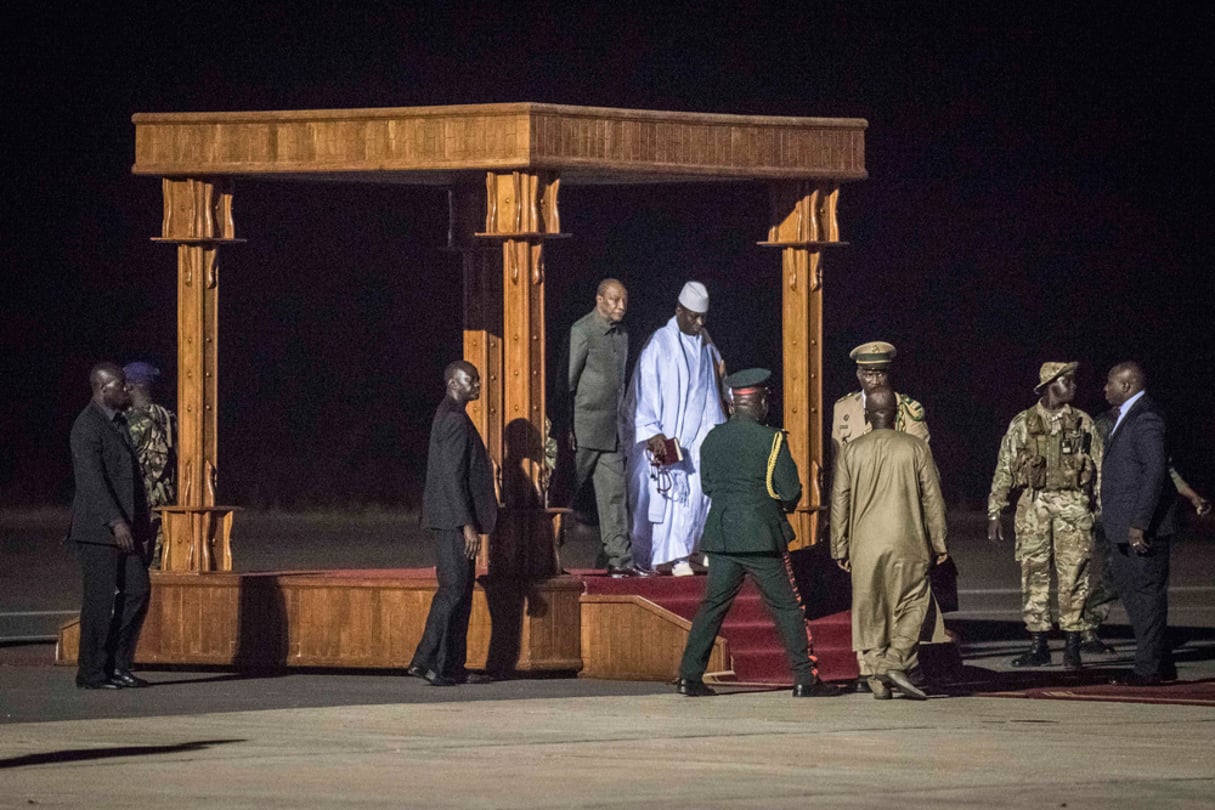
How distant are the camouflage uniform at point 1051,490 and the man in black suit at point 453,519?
11.8 ft

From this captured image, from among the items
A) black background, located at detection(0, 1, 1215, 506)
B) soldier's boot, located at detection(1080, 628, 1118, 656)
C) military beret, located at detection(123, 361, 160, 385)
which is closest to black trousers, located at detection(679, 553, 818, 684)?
soldier's boot, located at detection(1080, 628, 1118, 656)

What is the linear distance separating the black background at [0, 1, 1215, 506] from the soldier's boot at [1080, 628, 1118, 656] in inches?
621

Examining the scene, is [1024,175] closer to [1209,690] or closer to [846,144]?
[846,144]

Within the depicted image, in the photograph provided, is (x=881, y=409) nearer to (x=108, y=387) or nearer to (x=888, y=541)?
(x=888, y=541)

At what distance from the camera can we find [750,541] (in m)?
13.2

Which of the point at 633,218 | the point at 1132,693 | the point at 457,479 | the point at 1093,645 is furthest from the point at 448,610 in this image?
the point at 633,218

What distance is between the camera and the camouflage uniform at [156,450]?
17062 millimetres

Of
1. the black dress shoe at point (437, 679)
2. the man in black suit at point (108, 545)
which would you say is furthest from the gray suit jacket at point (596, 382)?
the man in black suit at point (108, 545)

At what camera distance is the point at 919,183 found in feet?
113

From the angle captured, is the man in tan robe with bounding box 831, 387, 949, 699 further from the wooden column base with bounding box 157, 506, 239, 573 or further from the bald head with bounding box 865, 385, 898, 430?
the wooden column base with bounding box 157, 506, 239, 573

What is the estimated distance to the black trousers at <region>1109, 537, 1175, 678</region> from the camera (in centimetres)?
1414

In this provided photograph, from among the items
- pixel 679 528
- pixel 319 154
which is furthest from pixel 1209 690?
pixel 319 154

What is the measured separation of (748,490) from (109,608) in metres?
3.39

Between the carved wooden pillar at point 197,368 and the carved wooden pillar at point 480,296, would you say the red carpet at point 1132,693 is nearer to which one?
the carved wooden pillar at point 480,296
